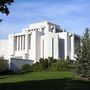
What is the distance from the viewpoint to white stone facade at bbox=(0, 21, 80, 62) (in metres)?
114

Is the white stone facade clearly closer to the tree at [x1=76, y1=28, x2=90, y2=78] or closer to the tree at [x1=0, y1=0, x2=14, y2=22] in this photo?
the tree at [x1=76, y1=28, x2=90, y2=78]

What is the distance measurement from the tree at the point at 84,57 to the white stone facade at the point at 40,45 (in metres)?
62.3

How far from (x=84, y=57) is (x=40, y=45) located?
72.3 m

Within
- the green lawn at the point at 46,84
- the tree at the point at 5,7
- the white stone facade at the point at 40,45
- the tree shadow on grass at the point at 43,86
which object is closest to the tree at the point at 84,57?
the green lawn at the point at 46,84

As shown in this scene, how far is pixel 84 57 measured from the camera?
148ft

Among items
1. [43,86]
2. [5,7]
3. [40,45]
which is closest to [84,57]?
[43,86]

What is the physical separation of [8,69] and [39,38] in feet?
101

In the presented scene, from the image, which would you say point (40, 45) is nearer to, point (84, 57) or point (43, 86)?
point (84, 57)

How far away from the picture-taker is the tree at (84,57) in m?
43.8

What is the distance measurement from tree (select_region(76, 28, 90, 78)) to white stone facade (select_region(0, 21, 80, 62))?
6232 centimetres

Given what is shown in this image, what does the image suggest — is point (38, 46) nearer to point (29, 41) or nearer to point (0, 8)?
point (29, 41)

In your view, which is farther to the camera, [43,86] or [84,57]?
[84,57]

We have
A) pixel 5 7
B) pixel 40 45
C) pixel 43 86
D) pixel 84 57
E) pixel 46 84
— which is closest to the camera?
pixel 5 7

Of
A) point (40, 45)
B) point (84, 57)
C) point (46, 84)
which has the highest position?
point (40, 45)
